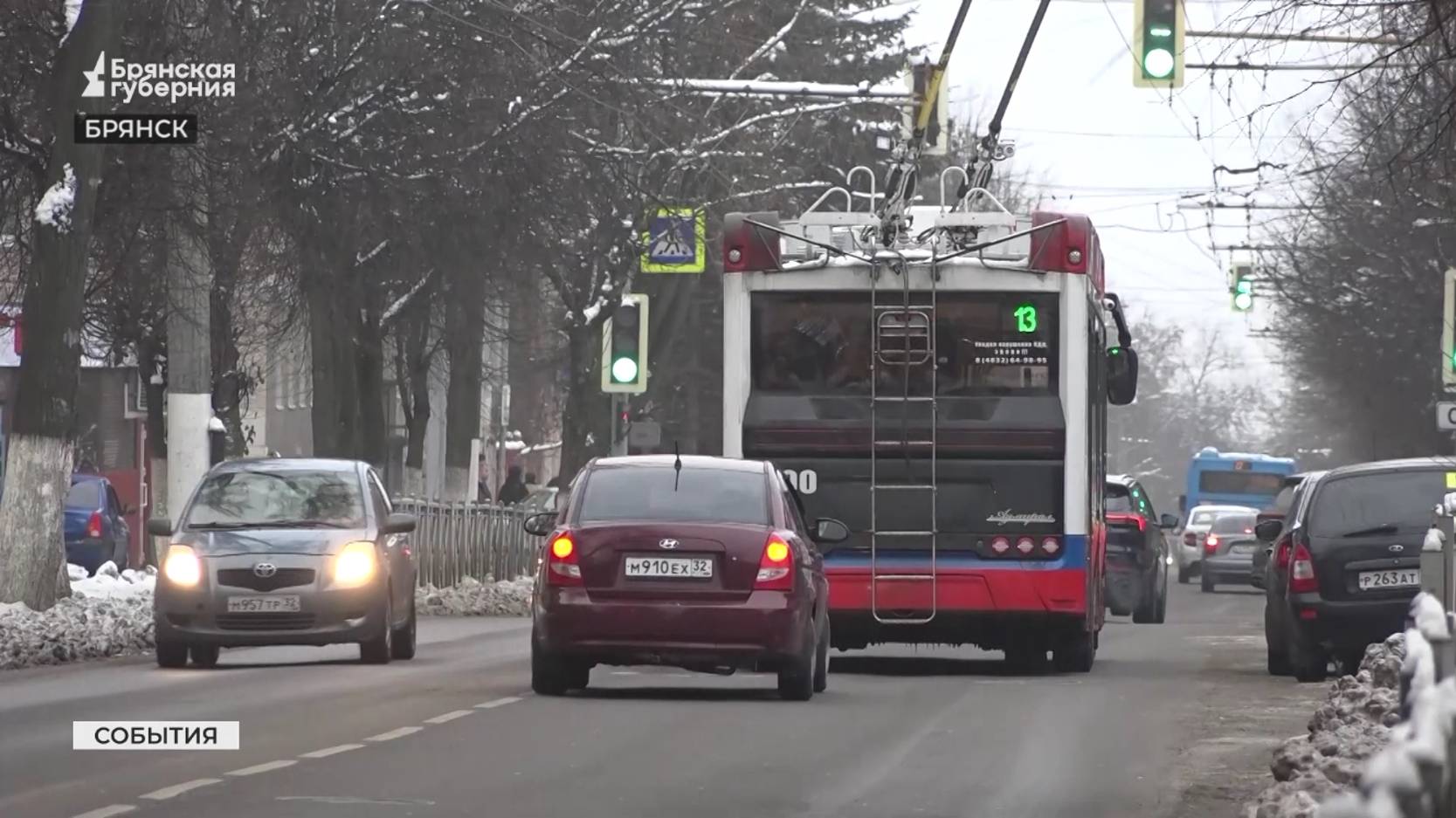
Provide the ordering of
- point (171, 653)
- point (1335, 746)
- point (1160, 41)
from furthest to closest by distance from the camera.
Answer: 1. point (1160, 41)
2. point (171, 653)
3. point (1335, 746)

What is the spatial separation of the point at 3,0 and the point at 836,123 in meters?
32.2

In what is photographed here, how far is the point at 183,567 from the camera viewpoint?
2112 centimetres

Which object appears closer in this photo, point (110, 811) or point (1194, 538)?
point (110, 811)

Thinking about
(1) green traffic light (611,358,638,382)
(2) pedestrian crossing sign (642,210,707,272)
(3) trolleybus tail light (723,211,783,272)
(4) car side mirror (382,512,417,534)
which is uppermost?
(2) pedestrian crossing sign (642,210,707,272)

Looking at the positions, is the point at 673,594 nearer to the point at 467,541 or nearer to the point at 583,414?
the point at 467,541

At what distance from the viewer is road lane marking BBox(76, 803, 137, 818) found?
10211 millimetres

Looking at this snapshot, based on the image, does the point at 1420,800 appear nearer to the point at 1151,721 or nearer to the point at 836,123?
the point at 1151,721

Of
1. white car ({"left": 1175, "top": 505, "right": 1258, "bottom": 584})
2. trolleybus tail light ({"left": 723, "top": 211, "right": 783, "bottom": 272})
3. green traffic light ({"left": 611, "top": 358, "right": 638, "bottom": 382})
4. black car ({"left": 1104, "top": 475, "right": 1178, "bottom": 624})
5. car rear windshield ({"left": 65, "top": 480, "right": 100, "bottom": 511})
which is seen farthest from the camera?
white car ({"left": 1175, "top": 505, "right": 1258, "bottom": 584})

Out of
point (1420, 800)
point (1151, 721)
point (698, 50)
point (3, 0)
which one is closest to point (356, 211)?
point (3, 0)

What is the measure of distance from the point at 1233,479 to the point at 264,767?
7064 centimetres

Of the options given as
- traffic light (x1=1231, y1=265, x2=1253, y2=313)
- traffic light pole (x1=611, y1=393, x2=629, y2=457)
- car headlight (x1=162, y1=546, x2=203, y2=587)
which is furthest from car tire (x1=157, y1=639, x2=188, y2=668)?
Answer: traffic light (x1=1231, y1=265, x2=1253, y2=313)

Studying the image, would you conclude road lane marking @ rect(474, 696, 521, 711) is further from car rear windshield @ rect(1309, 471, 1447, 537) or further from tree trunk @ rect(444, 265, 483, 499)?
tree trunk @ rect(444, 265, 483, 499)

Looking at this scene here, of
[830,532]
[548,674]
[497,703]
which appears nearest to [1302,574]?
[830,532]

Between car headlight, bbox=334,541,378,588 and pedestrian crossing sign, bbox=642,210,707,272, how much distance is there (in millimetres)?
11185
